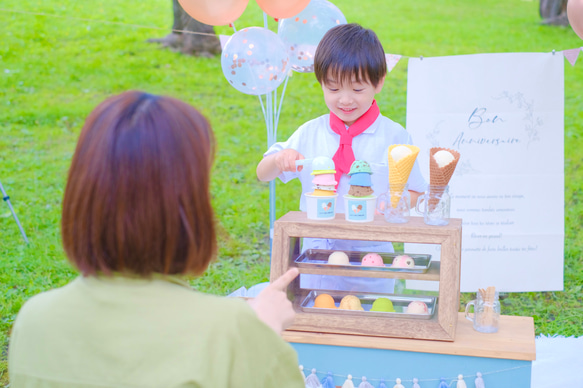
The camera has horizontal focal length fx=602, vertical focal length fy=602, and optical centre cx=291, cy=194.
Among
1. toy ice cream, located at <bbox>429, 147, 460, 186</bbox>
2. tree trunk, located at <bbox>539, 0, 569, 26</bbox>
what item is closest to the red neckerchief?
toy ice cream, located at <bbox>429, 147, 460, 186</bbox>

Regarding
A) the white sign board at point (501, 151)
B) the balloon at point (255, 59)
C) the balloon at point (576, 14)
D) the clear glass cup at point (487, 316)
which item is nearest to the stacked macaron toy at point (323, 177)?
the clear glass cup at point (487, 316)

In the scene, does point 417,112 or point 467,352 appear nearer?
point 467,352

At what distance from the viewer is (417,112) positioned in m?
4.09

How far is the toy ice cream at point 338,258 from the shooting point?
2.11 m

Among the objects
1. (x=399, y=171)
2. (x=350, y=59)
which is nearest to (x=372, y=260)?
(x=399, y=171)

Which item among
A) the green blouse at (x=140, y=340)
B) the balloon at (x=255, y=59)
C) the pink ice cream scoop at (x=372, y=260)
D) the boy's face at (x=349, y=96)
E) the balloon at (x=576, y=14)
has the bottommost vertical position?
the green blouse at (x=140, y=340)

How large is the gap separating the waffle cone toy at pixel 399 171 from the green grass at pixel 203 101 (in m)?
1.90

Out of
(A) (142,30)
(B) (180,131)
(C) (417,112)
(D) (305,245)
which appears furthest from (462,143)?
(A) (142,30)

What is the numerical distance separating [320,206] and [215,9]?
1.56 m

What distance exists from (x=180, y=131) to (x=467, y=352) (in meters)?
1.32

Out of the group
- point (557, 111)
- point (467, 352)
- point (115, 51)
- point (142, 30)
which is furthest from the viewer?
point (142, 30)

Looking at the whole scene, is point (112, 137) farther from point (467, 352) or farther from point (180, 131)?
point (467, 352)

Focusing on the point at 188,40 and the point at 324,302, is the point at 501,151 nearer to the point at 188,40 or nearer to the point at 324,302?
the point at 324,302

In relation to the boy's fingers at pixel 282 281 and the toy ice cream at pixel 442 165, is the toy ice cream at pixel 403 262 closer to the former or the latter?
the toy ice cream at pixel 442 165
